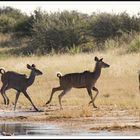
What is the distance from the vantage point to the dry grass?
21234mm

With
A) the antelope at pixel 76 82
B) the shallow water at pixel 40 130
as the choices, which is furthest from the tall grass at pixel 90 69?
the shallow water at pixel 40 130

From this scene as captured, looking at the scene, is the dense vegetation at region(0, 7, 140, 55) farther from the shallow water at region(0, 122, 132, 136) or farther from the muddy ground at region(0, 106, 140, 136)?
the shallow water at region(0, 122, 132, 136)

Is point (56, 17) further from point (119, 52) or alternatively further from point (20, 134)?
point (20, 134)

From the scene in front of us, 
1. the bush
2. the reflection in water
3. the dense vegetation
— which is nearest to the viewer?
the reflection in water

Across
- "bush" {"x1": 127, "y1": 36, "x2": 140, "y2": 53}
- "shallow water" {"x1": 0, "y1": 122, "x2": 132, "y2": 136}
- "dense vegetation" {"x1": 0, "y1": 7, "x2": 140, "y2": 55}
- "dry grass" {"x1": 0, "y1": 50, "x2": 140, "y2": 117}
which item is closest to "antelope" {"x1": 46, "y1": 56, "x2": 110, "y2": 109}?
"dry grass" {"x1": 0, "y1": 50, "x2": 140, "y2": 117}

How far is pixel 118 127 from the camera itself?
15.2 meters

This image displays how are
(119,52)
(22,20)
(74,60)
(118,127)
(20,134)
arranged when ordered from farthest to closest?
(22,20) < (119,52) < (74,60) < (118,127) < (20,134)

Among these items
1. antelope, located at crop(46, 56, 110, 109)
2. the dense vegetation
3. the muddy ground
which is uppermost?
the dense vegetation

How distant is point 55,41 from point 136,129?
31.6 m

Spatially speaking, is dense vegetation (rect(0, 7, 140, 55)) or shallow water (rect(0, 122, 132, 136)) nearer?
shallow water (rect(0, 122, 132, 136))

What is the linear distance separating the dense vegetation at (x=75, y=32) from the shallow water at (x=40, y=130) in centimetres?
2582

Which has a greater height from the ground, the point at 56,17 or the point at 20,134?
the point at 56,17

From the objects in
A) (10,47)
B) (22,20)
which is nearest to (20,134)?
(10,47)

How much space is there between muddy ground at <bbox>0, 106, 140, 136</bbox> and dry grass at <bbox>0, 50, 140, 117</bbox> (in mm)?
456
